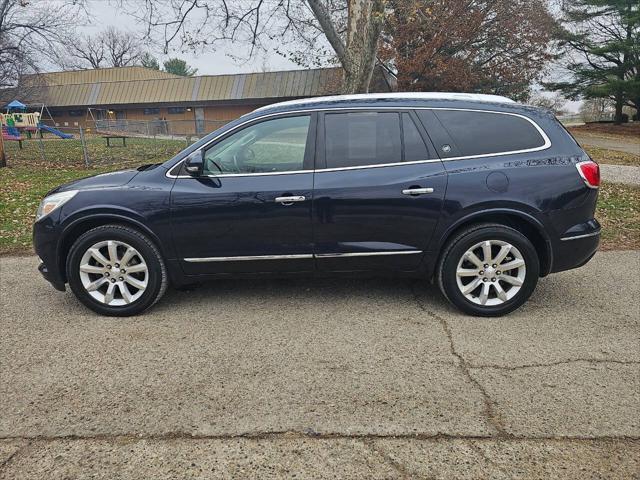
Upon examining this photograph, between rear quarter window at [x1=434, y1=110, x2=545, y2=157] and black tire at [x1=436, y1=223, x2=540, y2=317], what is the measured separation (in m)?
0.65

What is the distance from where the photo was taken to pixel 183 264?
393 centimetres

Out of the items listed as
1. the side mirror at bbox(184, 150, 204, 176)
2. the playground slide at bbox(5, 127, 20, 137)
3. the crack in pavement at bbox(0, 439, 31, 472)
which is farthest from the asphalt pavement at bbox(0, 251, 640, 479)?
the playground slide at bbox(5, 127, 20, 137)

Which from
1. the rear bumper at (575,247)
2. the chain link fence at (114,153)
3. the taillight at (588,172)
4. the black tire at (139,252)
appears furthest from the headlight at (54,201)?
the chain link fence at (114,153)

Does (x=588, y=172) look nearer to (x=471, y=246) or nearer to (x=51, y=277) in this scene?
(x=471, y=246)

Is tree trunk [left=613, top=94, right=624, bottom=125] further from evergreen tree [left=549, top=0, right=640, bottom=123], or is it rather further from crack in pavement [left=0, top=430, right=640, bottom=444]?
crack in pavement [left=0, top=430, right=640, bottom=444]

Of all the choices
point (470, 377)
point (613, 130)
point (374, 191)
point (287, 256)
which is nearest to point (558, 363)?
point (470, 377)

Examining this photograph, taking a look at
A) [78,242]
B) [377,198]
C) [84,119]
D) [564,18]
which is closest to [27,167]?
[78,242]

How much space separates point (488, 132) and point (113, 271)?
10.9 feet

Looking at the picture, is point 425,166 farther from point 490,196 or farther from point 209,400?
point 209,400

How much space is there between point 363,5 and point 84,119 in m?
40.3

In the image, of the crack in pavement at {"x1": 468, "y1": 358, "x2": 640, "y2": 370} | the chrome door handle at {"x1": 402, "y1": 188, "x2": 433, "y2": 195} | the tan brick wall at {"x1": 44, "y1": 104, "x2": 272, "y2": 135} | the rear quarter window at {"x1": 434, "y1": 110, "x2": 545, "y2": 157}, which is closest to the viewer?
the crack in pavement at {"x1": 468, "y1": 358, "x2": 640, "y2": 370}

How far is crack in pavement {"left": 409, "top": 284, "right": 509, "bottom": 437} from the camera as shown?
2500mm

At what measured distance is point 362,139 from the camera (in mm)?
3893

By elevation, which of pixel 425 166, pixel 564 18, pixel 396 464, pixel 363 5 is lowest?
pixel 396 464
